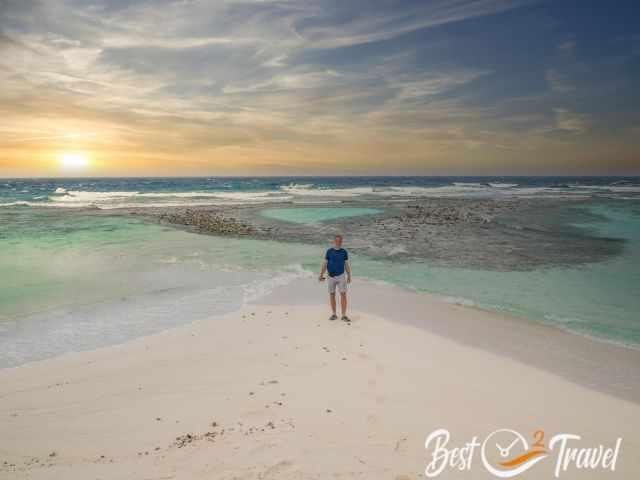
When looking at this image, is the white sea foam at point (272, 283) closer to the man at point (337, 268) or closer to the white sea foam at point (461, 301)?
the man at point (337, 268)

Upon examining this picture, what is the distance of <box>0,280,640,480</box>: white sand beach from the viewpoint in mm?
3873

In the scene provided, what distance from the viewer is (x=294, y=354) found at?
6.44 metres

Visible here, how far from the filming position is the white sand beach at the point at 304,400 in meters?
3.87

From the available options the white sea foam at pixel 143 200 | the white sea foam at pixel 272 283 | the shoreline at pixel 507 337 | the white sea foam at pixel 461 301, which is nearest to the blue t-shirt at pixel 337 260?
the shoreline at pixel 507 337

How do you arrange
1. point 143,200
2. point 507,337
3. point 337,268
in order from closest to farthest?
point 507,337 < point 337,268 < point 143,200

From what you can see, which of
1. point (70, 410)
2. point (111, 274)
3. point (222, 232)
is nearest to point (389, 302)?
point (70, 410)

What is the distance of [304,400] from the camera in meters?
4.96

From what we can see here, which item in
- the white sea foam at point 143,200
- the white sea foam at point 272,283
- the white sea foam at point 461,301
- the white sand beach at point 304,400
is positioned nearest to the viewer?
the white sand beach at point 304,400

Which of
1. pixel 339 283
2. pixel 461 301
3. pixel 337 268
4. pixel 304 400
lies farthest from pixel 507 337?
pixel 304 400

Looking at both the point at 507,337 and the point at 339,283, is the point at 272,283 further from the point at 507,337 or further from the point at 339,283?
the point at 507,337

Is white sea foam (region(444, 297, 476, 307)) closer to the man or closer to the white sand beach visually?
the white sand beach

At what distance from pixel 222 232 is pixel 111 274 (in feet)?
31.8

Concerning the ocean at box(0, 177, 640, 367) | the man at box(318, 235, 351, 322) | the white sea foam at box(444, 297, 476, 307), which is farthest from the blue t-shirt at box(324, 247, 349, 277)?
the white sea foam at box(444, 297, 476, 307)

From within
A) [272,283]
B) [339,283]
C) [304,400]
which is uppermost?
[339,283]
